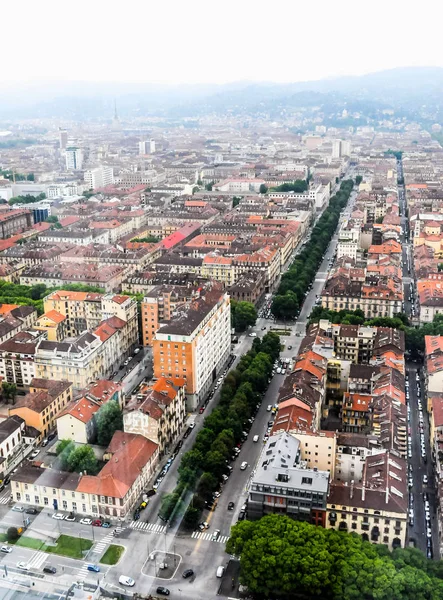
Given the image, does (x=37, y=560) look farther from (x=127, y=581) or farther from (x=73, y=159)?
(x=73, y=159)

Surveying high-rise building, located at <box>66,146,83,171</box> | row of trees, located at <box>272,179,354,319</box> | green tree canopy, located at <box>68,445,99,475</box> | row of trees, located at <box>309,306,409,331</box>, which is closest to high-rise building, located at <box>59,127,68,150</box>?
high-rise building, located at <box>66,146,83,171</box>

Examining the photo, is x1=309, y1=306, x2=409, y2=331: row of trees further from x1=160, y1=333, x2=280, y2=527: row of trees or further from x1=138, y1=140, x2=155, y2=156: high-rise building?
x1=138, y1=140, x2=155, y2=156: high-rise building

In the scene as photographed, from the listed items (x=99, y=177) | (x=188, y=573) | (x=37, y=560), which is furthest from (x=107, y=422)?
(x=99, y=177)

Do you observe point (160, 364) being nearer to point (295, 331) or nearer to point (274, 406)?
point (274, 406)

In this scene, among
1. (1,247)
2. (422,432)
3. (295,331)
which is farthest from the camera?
(1,247)

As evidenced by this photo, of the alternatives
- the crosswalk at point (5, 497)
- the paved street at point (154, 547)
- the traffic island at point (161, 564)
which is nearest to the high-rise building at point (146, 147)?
the paved street at point (154, 547)

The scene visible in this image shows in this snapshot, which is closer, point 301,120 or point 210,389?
point 210,389

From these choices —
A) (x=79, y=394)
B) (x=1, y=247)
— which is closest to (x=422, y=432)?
(x=79, y=394)
